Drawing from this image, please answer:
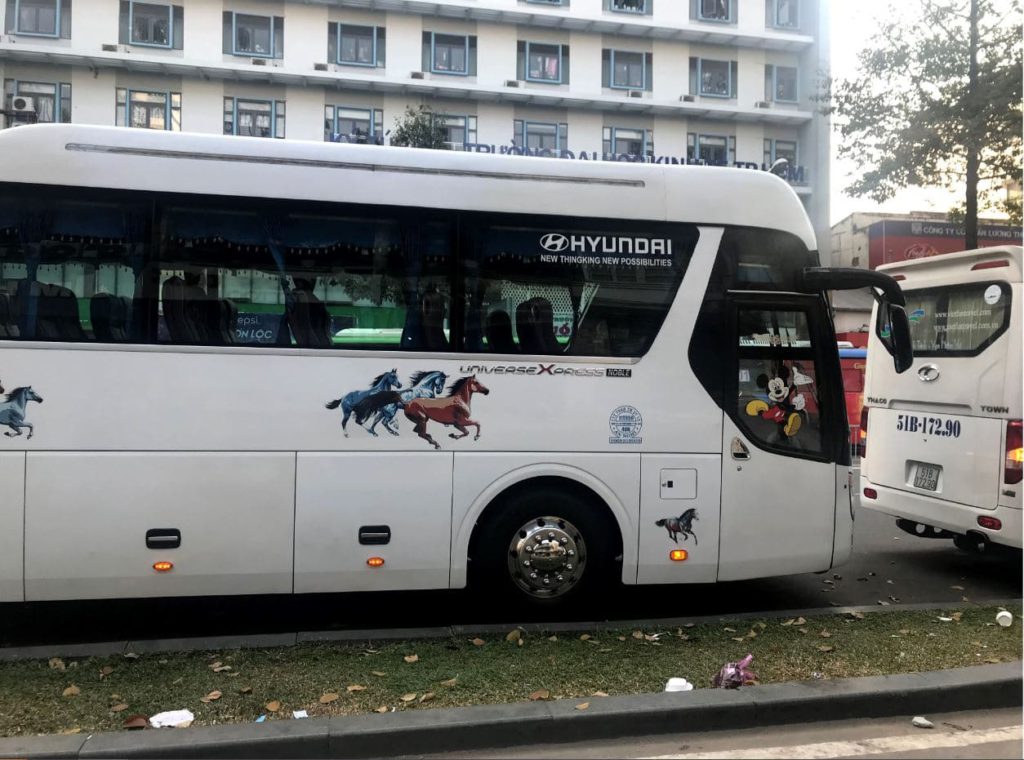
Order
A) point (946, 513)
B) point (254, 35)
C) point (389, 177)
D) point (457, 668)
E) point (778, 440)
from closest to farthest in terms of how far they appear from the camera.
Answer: point (457, 668)
point (389, 177)
point (778, 440)
point (946, 513)
point (254, 35)

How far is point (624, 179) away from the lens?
17.7 feet

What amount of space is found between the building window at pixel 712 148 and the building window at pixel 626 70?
10.1ft

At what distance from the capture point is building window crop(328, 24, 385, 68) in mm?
30484

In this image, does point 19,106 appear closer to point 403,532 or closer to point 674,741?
point 403,532

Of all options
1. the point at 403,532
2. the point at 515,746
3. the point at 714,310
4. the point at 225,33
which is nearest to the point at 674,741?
the point at 515,746

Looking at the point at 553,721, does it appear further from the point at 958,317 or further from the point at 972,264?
the point at 972,264

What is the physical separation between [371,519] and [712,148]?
107 ft

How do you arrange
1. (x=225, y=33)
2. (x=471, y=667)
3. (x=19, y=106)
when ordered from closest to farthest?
(x=471, y=667) < (x=19, y=106) < (x=225, y=33)

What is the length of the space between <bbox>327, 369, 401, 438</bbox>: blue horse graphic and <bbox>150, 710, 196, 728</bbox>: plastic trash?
1886mm

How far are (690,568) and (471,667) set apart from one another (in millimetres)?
1868

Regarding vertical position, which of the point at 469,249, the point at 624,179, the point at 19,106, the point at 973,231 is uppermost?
the point at 19,106

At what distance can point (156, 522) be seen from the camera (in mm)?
4906

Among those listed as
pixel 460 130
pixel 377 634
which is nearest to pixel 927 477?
pixel 377 634

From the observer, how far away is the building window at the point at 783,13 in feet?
110
